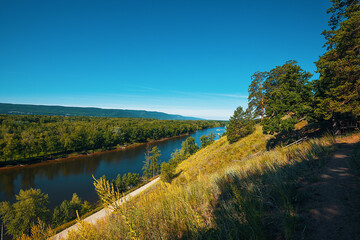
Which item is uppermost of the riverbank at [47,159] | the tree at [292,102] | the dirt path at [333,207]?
the tree at [292,102]

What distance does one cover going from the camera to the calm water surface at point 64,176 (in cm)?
3062

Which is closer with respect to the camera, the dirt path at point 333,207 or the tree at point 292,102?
the dirt path at point 333,207

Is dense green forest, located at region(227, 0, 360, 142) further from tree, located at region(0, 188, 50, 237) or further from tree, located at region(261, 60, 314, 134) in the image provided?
tree, located at region(0, 188, 50, 237)

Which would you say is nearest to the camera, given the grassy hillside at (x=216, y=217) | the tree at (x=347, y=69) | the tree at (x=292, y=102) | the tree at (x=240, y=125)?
the grassy hillside at (x=216, y=217)

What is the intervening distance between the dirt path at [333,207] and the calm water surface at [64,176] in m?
34.2

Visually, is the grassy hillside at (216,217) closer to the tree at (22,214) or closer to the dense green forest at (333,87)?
the dense green forest at (333,87)

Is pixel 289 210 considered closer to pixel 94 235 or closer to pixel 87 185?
pixel 94 235

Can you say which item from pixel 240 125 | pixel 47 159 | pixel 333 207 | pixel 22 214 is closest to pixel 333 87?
pixel 333 207

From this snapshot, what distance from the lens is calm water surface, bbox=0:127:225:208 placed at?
3062 centimetres

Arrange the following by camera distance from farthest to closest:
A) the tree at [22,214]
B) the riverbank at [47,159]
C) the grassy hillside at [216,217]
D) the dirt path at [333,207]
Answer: the riverbank at [47,159] < the tree at [22,214] < the grassy hillside at [216,217] < the dirt path at [333,207]

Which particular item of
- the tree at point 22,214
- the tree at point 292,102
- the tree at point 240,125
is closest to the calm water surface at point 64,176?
the tree at point 22,214

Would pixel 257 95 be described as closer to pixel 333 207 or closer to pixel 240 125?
pixel 240 125

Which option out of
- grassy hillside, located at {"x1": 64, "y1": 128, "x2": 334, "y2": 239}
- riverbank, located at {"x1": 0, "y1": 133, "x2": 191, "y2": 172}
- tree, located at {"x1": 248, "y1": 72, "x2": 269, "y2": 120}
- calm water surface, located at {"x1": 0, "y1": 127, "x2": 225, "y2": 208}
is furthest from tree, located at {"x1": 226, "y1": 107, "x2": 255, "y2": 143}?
riverbank, located at {"x1": 0, "y1": 133, "x2": 191, "y2": 172}

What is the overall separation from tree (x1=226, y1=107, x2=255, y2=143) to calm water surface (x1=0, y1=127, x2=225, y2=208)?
1157 inches
